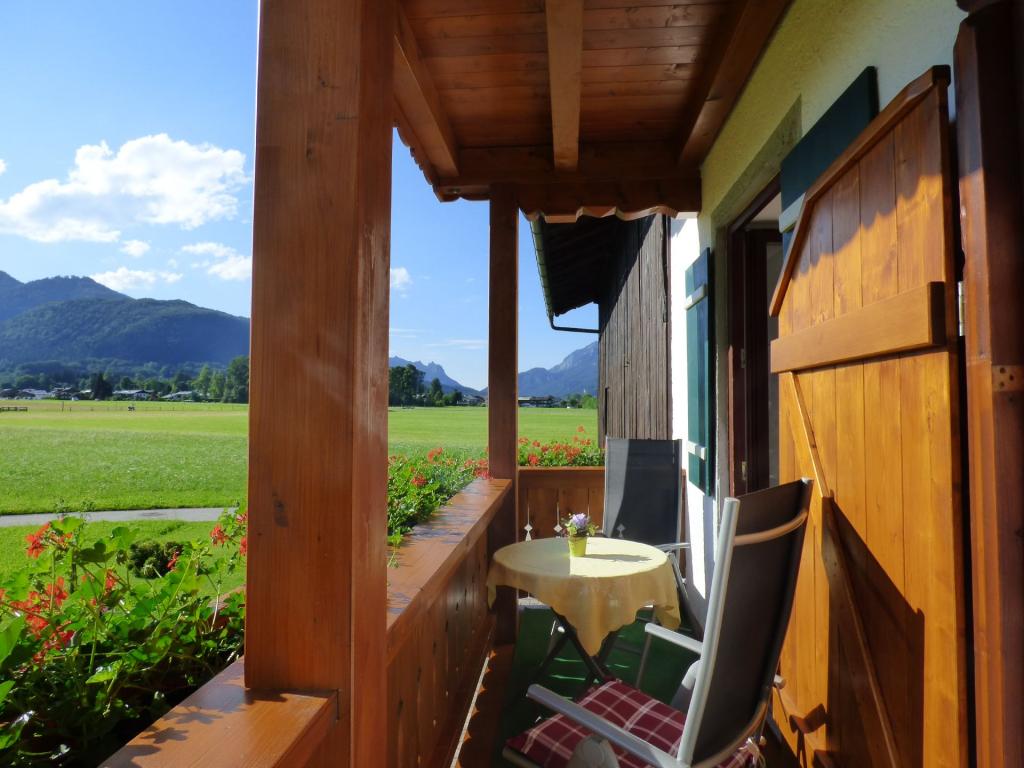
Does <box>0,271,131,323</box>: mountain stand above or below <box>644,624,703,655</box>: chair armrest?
above

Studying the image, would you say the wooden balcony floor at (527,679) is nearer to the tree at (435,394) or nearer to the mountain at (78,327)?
the mountain at (78,327)

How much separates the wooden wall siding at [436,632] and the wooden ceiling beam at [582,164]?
5.70ft

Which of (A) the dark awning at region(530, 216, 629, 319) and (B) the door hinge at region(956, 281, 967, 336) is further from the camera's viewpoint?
(A) the dark awning at region(530, 216, 629, 319)

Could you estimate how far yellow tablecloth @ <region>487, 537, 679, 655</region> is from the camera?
7.56 feet

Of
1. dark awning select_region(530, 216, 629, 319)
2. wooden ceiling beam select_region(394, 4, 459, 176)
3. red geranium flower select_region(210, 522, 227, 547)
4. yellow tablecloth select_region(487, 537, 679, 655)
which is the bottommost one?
yellow tablecloth select_region(487, 537, 679, 655)

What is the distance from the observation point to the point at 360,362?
0.97 meters

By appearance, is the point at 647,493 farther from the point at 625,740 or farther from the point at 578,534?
the point at 625,740

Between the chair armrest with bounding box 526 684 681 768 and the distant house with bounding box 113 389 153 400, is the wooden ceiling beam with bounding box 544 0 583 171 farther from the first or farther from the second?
the distant house with bounding box 113 389 153 400

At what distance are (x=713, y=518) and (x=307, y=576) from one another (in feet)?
8.88

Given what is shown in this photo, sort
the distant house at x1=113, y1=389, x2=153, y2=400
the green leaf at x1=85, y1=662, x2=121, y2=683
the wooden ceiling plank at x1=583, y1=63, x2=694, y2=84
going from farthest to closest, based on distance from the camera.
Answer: the distant house at x1=113, y1=389, x2=153, y2=400
the wooden ceiling plank at x1=583, y1=63, x2=694, y2=84
the green leaf at x1=85, y1=662, x2=121, y2=683

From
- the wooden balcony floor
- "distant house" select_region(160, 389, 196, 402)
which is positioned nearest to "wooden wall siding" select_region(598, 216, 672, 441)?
the wooden balcony floor

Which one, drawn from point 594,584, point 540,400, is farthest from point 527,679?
point 540,400

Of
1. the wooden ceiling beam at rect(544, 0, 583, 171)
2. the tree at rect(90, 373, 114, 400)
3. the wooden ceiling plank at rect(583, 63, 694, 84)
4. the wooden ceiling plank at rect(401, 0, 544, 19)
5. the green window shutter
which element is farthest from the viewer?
the green window shutter

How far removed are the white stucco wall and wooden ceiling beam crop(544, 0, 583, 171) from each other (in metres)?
0.73
